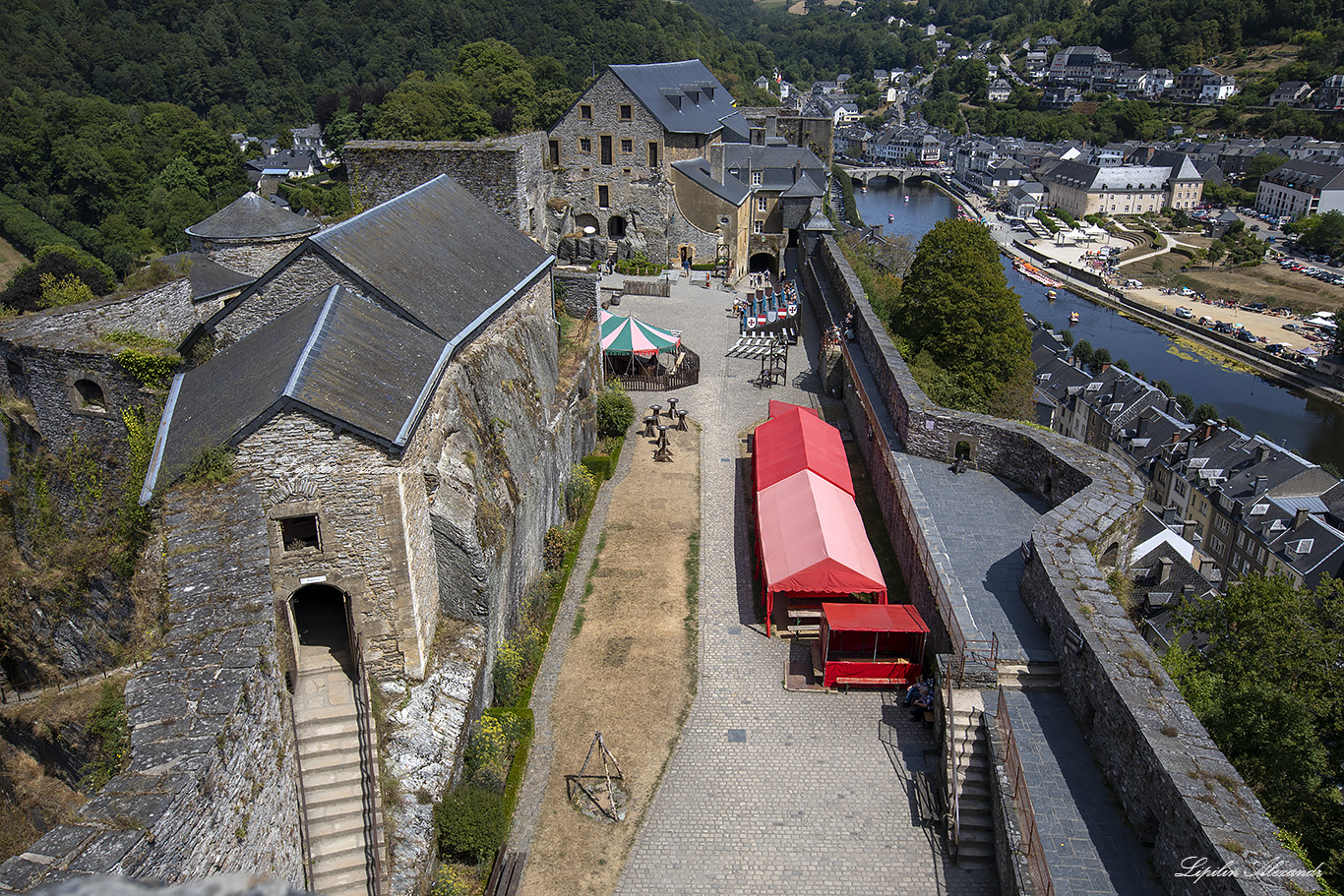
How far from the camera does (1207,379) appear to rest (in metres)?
62.3

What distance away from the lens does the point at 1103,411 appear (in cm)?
5044

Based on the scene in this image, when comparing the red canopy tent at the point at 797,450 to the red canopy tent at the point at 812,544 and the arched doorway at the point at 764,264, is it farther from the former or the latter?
the arched doorway at the point at 764,264

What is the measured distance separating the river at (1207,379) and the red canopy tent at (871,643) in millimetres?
32559

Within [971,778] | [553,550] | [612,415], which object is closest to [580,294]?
[612,415]

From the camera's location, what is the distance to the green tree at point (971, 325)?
81.7 feet

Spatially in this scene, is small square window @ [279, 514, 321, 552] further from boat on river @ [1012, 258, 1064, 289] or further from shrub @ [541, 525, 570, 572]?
boat on river @ [1012, 258, 1064, 289]

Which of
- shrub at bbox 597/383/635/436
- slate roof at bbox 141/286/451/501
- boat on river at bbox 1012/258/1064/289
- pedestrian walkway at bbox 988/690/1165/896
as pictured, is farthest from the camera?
boat on river at bbox 1012/258/1064/289

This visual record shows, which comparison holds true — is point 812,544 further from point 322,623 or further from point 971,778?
point 322,623

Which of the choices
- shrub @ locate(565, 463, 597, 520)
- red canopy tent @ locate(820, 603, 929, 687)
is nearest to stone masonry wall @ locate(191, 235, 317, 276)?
shrub @ locate(565, 463, 597, 520)

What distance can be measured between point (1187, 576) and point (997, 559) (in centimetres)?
1773

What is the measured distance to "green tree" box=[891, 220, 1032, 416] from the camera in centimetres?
2489

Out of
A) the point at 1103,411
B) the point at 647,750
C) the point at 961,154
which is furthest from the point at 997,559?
the point at 961,154

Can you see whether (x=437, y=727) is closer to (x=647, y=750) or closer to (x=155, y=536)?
(x=647, y=750)

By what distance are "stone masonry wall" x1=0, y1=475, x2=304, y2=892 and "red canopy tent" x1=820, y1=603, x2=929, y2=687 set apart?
868 centimetres
